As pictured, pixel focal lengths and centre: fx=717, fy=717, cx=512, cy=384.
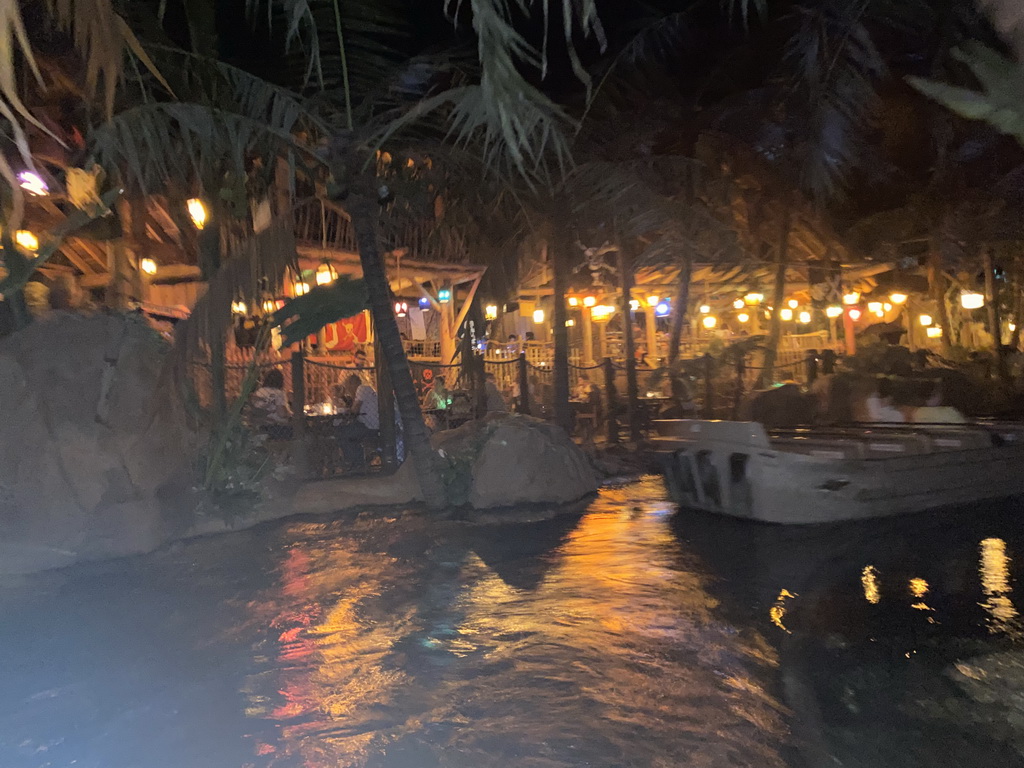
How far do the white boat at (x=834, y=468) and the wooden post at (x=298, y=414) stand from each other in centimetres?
452

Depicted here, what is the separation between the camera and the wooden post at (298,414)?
9195mm

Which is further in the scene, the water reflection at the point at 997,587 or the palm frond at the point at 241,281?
the palm frond at the point at 241,281

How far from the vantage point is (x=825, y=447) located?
7.51 meters

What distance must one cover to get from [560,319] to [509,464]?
3.54 meters

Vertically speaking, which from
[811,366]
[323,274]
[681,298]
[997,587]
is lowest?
[997,587]

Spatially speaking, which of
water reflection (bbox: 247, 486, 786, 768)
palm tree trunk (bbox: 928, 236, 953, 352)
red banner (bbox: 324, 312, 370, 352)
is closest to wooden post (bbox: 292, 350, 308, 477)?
water reflection (bbox: 247, 486, 786, 768)

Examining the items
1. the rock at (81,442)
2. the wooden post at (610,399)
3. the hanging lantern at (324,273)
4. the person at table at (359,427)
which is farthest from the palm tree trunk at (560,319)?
the rock at (81,442)

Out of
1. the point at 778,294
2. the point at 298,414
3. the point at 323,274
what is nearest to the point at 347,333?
the point at 323,274

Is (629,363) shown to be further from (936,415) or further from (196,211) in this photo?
(196,211)

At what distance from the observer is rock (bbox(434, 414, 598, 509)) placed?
8.92m

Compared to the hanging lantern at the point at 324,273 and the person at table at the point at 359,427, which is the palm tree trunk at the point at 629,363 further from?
the hanging lantern at the point at 324,273

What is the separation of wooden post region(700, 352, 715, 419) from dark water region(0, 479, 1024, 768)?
6.68m

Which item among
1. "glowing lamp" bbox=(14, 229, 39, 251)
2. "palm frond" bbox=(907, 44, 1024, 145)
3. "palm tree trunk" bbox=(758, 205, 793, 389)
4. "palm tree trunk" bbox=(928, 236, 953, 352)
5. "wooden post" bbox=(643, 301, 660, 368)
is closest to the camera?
"palm frond" bbox=(907, 44, 1024, 145)

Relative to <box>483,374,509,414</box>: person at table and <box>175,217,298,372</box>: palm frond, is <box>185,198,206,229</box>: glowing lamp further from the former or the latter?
<box>483,374,509,414</box>: person at table
